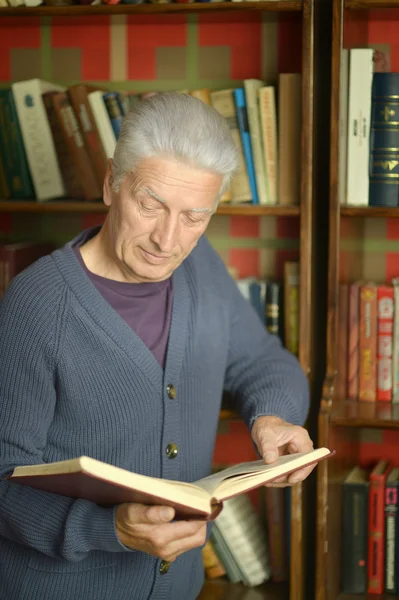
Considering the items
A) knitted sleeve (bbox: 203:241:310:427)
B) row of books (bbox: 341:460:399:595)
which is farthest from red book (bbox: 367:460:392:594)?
knitted sleeve (bbox: 203:241:310:427)

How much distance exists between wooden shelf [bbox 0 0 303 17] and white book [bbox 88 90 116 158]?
0.19 m

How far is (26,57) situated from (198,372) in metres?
1.16

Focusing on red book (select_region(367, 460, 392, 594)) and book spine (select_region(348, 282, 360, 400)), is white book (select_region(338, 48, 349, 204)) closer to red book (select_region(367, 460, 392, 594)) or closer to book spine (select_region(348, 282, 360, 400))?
book spine (select_region(348, 282, 360, 400))

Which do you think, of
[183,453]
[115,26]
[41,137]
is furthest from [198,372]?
[115,26]

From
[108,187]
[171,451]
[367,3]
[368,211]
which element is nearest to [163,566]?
[171,451]

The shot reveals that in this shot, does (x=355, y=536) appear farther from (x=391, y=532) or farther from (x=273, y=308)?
(x=273, y=308)

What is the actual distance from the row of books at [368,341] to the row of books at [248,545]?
0.33m

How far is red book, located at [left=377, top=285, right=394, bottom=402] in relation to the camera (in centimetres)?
195

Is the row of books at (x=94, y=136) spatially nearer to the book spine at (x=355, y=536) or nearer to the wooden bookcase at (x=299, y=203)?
the wooden bookcase at (x=299, y=203)

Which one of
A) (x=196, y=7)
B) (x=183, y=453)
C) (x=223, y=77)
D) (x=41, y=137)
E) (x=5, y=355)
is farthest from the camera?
(x=223, y=77)

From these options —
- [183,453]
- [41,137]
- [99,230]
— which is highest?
[41,137]

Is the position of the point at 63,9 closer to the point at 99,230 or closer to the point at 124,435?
the point at 99,230

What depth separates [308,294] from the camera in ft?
6.02

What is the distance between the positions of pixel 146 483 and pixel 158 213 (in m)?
0.50
